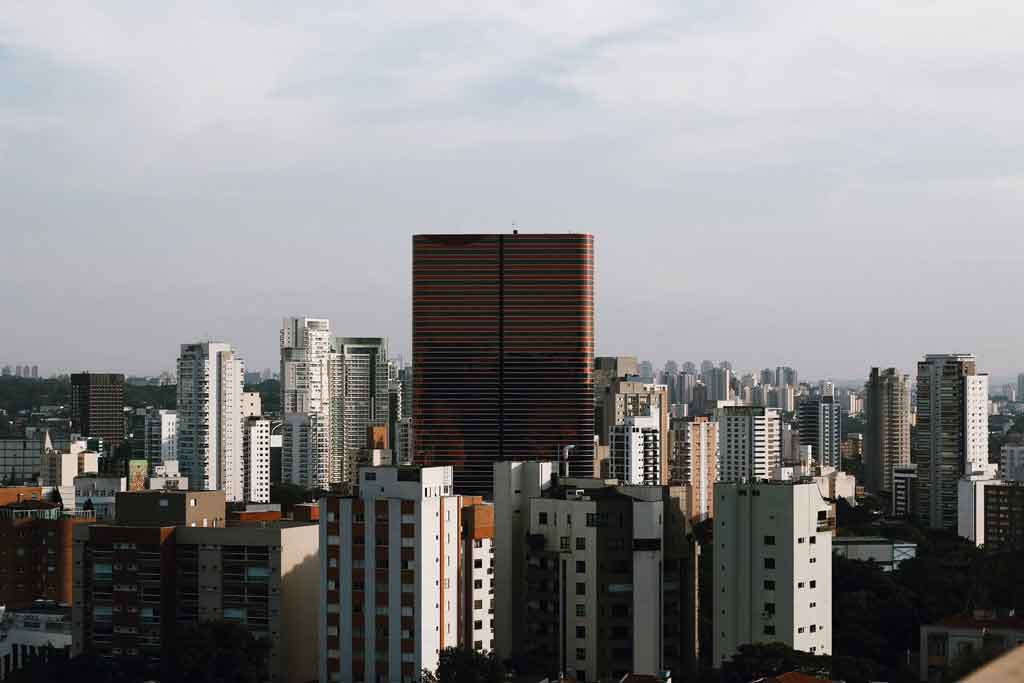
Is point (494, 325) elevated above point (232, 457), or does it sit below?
above

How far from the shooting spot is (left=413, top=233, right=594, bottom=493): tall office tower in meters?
36.3

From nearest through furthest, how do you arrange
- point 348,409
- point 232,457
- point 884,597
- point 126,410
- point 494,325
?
1. point 884,597
2. point 494,325
3. point 232,457
4. point 348,409
5. point 126,410

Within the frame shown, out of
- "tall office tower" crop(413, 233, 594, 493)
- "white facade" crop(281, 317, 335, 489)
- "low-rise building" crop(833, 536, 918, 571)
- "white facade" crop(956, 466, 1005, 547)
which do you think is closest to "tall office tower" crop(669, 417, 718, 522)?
"tall office tower" crop(413, 233, 594, 493)

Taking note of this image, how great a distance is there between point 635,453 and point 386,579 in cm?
2195

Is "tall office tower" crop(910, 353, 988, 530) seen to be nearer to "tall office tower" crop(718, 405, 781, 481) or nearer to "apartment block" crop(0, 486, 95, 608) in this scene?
"tall office tower" crop(718, 405, 781, 481)

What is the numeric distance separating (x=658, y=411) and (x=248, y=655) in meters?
28.3

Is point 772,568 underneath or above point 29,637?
above

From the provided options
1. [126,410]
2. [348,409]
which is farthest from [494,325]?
[126,410]

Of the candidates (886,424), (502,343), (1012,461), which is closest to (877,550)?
(502,343)

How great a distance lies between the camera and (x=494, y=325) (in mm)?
37125

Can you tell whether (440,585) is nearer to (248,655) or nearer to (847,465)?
(248,655)

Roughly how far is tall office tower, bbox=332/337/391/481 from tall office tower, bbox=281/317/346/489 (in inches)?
11.8

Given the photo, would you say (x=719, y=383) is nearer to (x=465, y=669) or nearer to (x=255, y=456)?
(x=255, y=456)

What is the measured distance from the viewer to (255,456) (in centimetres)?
5084
